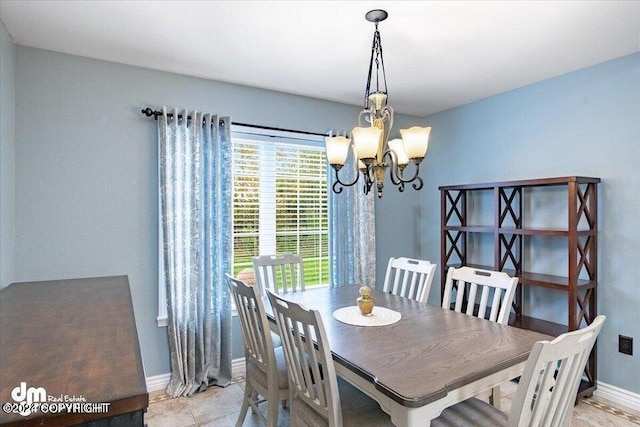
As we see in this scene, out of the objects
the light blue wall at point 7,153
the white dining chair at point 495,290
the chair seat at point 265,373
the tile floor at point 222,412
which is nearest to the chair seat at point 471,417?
the white dining chair at point 495,290

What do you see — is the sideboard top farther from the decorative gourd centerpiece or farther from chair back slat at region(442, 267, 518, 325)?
the decorative gourd centerpiece

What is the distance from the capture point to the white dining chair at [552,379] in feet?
3.63

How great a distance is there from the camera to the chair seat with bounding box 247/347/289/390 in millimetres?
1991

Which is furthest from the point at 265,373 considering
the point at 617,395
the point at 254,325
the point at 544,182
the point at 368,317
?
the point at 617,395

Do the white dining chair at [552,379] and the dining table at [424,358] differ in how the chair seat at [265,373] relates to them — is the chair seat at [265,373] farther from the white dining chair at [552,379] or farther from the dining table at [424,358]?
the white dining chair at [552,379]

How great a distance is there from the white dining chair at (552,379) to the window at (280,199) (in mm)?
2378

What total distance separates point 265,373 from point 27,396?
1.38m

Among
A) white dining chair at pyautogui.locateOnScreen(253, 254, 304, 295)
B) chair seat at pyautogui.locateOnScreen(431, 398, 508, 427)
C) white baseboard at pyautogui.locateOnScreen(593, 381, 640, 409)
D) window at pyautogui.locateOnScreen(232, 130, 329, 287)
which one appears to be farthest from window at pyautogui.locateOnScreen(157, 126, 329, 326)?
white baseboard at pyautogui.locateOnScreen(593, 381, 640, 409)

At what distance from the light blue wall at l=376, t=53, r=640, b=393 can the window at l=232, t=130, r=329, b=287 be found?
60.7 inches

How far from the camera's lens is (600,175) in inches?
107

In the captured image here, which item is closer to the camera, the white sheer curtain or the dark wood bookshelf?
the dark wood bookshelf

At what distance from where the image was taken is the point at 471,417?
1.56m

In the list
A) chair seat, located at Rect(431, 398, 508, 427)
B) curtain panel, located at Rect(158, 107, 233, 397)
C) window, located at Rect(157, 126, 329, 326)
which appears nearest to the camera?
chair seat, located at Rect(431, 398, 508, 427)

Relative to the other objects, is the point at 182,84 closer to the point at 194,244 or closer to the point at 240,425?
the point at 194,244
